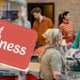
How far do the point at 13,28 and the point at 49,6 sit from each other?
33.6 ft

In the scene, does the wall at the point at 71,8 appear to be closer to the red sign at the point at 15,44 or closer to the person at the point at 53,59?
the person at the point at 53,59

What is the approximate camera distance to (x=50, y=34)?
14.4 feet

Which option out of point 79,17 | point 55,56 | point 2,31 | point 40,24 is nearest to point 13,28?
point 2,31

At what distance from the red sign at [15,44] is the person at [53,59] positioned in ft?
5.65

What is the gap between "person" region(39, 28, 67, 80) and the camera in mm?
4297

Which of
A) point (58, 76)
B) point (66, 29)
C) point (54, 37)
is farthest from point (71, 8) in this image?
point (58, 76)

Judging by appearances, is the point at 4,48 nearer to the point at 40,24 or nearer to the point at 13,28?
the point at 13,28

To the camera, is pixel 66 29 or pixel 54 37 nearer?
pixel 54 37

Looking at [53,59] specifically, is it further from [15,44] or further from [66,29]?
[66,29]

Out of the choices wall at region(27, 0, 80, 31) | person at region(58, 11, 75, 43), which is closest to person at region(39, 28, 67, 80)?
person at region(58, 11, 75, 43)

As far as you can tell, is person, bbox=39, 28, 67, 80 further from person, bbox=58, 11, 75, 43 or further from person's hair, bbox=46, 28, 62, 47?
person, bbox=58, 11, 75, 43

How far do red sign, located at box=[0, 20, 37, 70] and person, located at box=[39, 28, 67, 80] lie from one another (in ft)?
5.65

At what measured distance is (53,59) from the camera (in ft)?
14.0

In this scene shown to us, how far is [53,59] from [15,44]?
177cm
